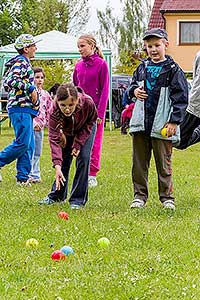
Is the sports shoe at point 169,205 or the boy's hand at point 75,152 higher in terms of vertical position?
the boy's hand at point 75,152

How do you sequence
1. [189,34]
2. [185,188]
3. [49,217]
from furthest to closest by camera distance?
[189,34] < [185,188] < [49,217]

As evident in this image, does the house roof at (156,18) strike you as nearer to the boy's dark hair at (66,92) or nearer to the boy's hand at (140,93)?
the boy's hand at (140,93)

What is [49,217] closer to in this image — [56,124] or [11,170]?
[56,124]

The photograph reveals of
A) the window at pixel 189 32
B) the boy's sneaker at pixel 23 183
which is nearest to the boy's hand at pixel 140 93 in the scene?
the boy's sneaker at pixel 23 183

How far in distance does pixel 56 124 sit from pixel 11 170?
4433mm

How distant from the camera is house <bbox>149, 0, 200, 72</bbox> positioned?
39.2 metres

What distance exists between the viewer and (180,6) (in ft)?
129

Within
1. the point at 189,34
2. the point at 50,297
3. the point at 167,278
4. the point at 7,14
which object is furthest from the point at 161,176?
the point at 7,14

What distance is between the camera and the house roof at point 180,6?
1532 inches

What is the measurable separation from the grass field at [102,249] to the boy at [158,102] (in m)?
0.60

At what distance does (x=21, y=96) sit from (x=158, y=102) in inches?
104

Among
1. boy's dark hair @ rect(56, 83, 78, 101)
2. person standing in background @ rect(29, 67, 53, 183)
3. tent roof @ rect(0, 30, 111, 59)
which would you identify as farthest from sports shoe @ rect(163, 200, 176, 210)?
tent roof @ rect(0, 30, 111, 59)

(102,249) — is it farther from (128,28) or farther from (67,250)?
(128,28)

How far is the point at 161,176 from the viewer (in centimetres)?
782
